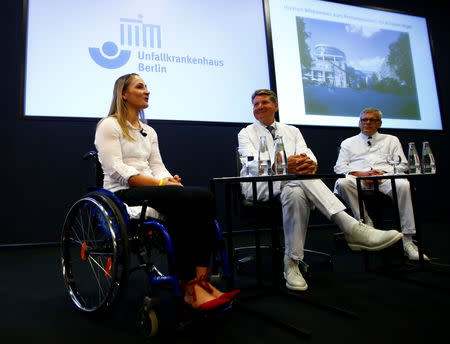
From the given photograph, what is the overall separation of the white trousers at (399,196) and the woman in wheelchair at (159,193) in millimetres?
1503

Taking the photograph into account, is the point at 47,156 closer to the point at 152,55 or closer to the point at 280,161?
the point at 152,55

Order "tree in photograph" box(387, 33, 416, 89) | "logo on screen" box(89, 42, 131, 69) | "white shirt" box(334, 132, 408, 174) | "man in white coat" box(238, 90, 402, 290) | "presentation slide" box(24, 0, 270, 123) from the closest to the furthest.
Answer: "man in white coat" box(238, 90, 402, 290) < "white shirt" box(334, 132, 408, 174) < "presentation slide" box(24, 0, 270, 123) < "logo on screen" box(89, 42, 131, 69) < "tree in photograph" box(387, 33, 416, 89)

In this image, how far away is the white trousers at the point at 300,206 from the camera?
168 centimetres

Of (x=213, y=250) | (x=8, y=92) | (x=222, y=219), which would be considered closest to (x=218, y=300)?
(x=213, y=250)

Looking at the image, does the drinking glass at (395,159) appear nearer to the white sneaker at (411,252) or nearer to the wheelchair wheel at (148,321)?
the white sneaker at (411,252)

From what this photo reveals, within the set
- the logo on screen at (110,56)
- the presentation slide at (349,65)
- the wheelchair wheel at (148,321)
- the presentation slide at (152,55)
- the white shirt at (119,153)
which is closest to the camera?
the wheelchair wheel at (148,321)

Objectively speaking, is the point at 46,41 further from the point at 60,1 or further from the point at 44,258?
the point at 44,258

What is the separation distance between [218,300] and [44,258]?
76.4 inches

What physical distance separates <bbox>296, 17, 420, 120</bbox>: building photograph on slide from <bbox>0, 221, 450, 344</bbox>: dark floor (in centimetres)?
231

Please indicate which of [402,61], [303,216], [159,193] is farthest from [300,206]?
[402,61]

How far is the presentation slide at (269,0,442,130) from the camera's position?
12.2 ft

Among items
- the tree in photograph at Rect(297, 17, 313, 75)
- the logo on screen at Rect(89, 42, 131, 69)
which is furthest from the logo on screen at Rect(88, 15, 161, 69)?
the tree in photograph at Rect(297, 17, 313, 75)

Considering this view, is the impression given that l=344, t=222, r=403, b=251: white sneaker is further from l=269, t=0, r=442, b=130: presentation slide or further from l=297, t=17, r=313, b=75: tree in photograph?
Answer: l=297, t=17, r=313, b=75: tree in photograph

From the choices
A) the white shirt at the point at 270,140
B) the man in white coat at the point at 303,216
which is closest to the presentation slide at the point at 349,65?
the white shirt at the point at 270,140
